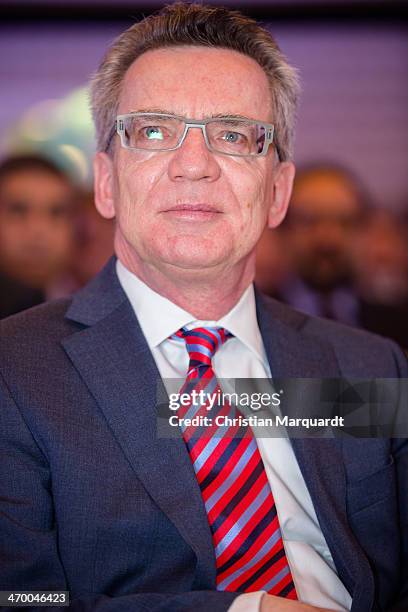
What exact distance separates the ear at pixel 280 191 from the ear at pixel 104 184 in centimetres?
44

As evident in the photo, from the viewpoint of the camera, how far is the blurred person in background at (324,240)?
4465 millimetres

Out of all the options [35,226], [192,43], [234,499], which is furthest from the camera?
[35,226]

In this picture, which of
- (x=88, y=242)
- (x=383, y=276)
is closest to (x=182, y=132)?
(x=88, y=242)

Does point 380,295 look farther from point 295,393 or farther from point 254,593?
point 254,593

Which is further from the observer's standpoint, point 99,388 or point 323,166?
point 323,166

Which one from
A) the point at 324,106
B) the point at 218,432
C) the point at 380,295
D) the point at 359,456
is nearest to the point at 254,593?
the point at 218,432

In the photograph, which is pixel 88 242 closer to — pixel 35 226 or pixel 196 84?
pixel 35 226

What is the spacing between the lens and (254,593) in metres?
1.60

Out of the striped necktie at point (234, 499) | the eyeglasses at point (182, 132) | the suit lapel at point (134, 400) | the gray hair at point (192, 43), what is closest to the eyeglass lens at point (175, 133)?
the eyeglasses at point (182, 132)

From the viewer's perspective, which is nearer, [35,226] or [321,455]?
[321,455]

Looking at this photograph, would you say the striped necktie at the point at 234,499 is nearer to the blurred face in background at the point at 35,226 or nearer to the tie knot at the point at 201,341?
the tie knot at the point at 201,341

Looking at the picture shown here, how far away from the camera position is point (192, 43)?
6.63 feet

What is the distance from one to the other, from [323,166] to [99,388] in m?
3.00

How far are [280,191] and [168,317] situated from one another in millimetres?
552
